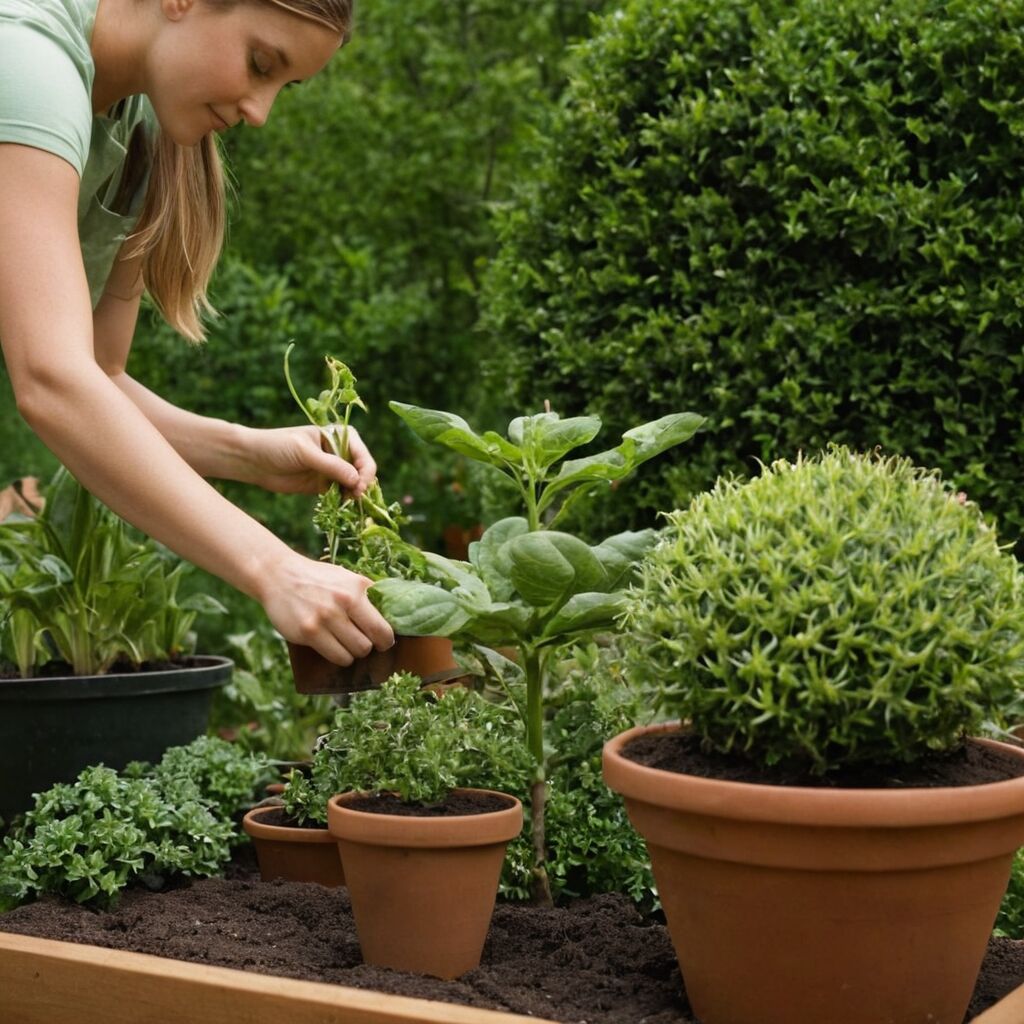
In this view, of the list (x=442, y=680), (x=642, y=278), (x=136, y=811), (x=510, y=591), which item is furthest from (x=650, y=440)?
(x=642, y=278)

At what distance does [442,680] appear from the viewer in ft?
7.76

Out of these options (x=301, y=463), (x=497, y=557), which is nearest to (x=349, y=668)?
(x=497, y=557)

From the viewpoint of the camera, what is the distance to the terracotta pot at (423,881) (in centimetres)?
191

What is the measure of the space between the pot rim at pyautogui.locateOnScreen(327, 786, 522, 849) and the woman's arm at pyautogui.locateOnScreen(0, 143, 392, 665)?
25 cm

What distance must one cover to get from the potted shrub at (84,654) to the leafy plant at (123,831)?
0.29 feet

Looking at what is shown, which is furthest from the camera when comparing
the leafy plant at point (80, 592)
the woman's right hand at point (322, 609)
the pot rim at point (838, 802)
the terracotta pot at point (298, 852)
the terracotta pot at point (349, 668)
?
the leafy plant at point (80, 592)

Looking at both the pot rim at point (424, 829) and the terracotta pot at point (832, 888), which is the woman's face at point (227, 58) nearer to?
the pot rim at point (424, 829)

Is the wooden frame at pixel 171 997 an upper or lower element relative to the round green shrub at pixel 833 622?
lower

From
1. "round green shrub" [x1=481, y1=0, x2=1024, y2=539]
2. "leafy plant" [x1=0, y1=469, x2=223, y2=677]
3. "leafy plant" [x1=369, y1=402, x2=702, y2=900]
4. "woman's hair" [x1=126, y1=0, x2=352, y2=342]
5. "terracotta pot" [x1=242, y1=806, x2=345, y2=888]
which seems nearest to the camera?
"leafy plant" [x1=369, y1=402, x2=702, y2=900]

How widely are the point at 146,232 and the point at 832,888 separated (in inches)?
77.2

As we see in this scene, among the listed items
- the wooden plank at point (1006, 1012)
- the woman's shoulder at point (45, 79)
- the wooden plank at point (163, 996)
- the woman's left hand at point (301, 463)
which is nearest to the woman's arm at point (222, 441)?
the woman's left hand at point (301, 463)

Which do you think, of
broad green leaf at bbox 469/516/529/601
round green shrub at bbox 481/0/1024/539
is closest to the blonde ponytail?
broad green leaf at bbox 469/516/529/601

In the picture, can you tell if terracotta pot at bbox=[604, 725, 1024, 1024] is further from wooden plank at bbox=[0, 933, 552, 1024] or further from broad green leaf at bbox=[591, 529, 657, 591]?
broad green leaf at bbox=[591, 529, 657, 591]

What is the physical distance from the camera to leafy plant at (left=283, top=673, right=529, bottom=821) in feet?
6.70
